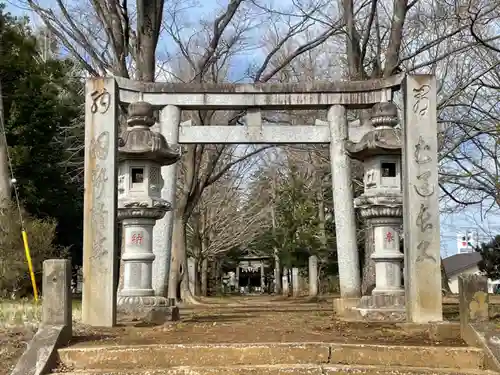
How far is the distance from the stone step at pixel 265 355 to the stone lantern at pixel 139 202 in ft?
11.3

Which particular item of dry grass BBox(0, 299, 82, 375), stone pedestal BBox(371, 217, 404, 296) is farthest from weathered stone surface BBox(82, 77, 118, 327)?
stone pedestal BBox(371, 217, 404, 296)

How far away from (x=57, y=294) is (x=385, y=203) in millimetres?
5244

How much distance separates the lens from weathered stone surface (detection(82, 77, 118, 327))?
8.14 meters

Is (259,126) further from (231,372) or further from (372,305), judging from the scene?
(231,372)

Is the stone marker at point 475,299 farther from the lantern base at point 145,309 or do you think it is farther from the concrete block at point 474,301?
the lantern base at point 145,309

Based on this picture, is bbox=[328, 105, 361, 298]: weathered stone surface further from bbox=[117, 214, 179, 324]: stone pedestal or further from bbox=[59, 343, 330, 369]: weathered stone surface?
bbox=[59, 343, 330, 369]: weathered stone surface

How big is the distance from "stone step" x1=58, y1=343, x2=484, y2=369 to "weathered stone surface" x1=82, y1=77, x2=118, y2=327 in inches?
77.5

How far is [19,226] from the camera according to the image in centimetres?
1623

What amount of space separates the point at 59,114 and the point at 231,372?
2130cm

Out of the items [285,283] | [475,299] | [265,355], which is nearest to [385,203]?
[475,299]

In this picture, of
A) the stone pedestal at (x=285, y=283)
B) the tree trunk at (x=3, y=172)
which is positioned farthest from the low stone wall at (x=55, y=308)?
the stone pedestal at (x=285, y=283)

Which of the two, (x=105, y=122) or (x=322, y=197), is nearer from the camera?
(x=105, y=122)

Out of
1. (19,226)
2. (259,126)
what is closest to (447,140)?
(259,126)

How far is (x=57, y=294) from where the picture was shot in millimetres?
6605
